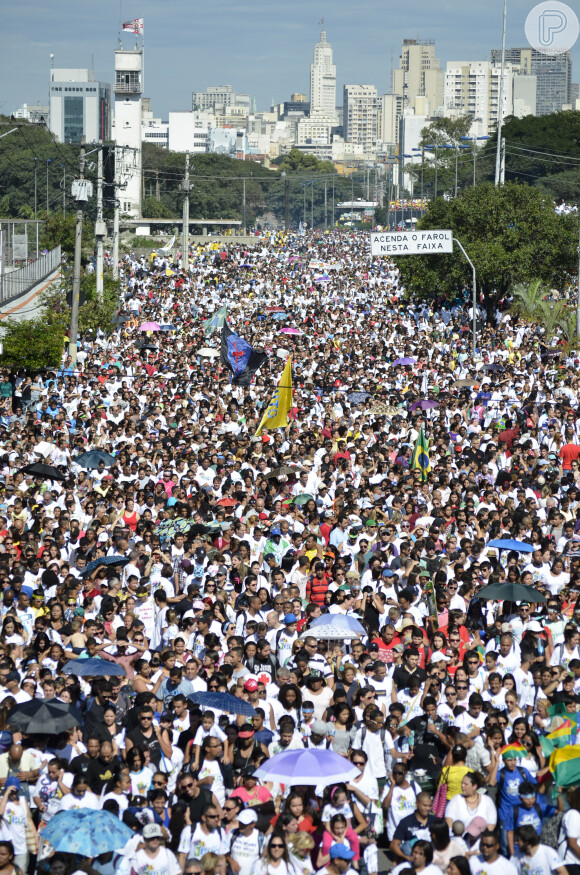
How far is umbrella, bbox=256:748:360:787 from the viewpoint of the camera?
8.30 meters

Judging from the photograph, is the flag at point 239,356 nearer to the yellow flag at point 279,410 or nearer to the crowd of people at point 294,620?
the crowd of people at point 294,620

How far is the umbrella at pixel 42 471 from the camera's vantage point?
17.8 metres

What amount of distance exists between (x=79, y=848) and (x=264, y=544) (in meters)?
7.28

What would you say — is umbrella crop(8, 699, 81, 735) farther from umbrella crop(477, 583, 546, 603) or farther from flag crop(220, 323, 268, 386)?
flag crop(220, 323, 268, 386)

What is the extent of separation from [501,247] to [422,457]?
970 inches

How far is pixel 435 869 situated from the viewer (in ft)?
Answer: 24.9

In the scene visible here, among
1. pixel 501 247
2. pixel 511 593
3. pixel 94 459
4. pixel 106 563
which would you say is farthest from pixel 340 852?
pixel 501 247

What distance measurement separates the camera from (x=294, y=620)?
1213 centimetres

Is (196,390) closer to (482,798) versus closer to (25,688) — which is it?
(25,688)

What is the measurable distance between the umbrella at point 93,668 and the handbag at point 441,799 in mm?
2736

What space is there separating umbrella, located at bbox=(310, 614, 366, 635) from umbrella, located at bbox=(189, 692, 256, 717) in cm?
188

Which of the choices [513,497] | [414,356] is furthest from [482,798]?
[414,356]

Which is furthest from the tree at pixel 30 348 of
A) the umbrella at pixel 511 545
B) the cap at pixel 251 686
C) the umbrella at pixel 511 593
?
the cap at pixel 251 686

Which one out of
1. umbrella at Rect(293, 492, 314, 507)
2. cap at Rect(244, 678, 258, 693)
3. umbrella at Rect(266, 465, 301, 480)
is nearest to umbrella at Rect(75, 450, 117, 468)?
umbrella at Rect(266, 465, 301, 480)
